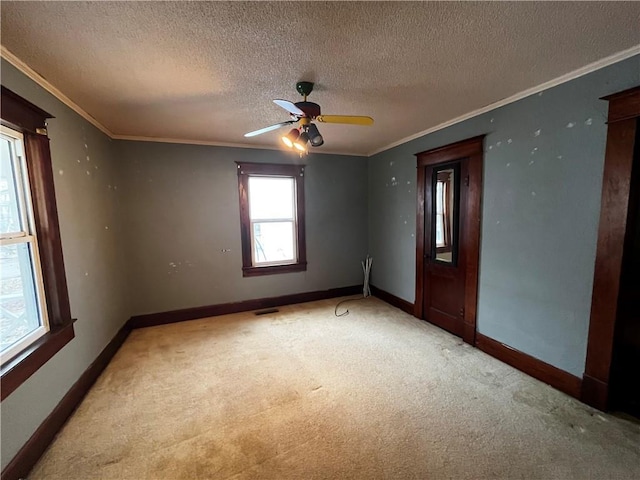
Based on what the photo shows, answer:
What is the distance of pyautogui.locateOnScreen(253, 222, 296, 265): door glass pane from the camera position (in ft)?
13.5

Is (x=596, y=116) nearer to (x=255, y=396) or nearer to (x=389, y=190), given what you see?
(x=389, y=190)

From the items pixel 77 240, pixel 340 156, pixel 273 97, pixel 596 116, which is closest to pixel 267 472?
pixel 77 240

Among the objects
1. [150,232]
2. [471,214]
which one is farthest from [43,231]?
[471,214]

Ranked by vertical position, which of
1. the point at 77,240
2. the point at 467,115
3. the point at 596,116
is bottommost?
the point at 77,240

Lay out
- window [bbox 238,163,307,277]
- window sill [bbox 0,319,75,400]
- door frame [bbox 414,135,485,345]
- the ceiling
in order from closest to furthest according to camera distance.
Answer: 1. the ceiling
2. window sill [bbox 0,319,75,400]
3. door frame [bbox 414,135,485,345]
4. window [bbox 238,163,307,277]

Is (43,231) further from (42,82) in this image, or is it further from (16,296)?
(42,82)

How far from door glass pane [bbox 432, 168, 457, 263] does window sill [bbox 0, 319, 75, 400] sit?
351cm

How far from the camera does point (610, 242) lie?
6.13 feet

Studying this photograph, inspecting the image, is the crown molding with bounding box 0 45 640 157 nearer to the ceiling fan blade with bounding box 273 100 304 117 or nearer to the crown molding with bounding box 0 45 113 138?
the crown molding with bounding box 0 45 113 138

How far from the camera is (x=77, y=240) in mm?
2338

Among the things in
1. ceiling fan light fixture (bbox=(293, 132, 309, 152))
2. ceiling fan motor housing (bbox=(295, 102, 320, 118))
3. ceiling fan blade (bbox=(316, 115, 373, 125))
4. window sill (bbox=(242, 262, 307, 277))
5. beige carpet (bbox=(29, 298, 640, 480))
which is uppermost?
ceiling fan motor housing (bbox=(295, 102, 320, 118))

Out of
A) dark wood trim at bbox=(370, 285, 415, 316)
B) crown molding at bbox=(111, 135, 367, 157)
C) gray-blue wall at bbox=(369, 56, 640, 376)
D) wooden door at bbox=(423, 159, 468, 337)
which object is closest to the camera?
gray-blue wall at bbox=(369, 56, 640, 376)

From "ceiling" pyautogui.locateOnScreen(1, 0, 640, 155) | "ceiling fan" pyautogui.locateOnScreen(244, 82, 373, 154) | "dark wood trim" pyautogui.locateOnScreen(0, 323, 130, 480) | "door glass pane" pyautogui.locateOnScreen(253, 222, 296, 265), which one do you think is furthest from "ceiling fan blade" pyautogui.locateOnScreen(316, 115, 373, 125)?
"dark wood trim" pyautogui.locateOnScreen(0, 323, 130, 480)

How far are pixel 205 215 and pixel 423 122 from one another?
2.90 metres
